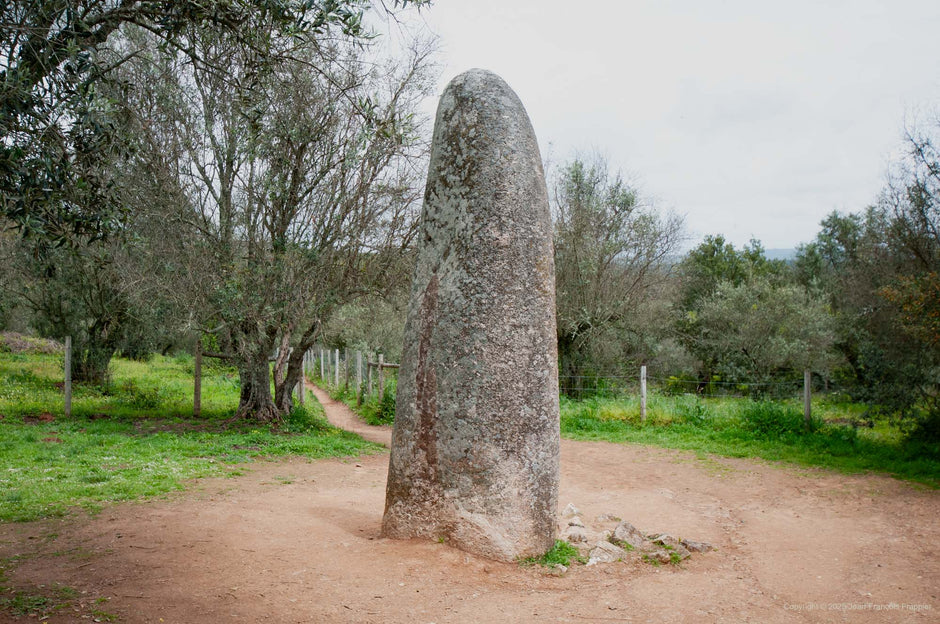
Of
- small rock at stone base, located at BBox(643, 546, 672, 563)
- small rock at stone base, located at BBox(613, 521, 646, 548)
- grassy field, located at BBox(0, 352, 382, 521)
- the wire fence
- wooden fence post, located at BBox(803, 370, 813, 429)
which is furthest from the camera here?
the wire fence

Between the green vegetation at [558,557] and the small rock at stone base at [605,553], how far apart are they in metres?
0.12

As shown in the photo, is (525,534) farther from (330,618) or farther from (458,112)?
(458,112)

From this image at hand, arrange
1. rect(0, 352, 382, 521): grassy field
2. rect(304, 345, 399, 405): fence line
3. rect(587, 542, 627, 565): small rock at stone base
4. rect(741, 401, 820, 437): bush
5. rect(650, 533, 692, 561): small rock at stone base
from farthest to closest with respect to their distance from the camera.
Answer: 1. rect(304, 345, 399, 405): fence line
2. rect(741, 401, 820, 437): bush
3. rect(0, 352, 382, 521): grassy field
4. rect(650, 533, 692, 561): small rock at stone base
5. rect(587, 542, 627, 565): small rock at stone base

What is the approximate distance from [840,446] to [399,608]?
440 inches

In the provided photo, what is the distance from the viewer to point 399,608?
13.9ft

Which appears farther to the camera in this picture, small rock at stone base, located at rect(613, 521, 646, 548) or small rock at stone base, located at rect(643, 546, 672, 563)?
small rock at stone base, located at rect(613, 521, 646, 548)

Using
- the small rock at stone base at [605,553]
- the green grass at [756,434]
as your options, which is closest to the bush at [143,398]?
the green grass at [756,434]

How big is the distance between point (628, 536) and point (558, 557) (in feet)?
3.71

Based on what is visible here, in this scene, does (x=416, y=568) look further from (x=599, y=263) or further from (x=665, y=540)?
(x=599, y=263)

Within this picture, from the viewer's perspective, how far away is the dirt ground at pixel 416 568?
4.26 meters

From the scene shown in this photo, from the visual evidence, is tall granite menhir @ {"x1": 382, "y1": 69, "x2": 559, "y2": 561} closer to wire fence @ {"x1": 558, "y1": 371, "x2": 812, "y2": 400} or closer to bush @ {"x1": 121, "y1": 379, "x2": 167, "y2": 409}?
bush @ {"x1": 121, "y1": 379, "x2": 167, "y2": 409}

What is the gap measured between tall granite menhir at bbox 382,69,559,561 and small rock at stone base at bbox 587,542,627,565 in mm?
448

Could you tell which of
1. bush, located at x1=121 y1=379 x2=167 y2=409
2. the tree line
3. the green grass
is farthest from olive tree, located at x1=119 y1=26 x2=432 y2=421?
the green grass

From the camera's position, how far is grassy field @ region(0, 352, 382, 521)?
7254 mm
